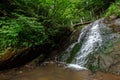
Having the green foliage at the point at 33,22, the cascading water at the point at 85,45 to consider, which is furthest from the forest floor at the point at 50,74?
the green foliage at the point at 33,22

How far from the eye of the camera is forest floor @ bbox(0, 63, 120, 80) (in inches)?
262

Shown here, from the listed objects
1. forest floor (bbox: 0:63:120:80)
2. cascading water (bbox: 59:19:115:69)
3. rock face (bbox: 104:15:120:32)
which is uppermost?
rock face (bbox: 104:15:120:32)

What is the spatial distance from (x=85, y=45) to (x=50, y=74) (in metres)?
3.04

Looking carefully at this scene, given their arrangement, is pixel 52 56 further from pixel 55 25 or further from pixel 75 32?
pixel 75 32

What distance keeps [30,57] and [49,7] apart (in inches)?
112

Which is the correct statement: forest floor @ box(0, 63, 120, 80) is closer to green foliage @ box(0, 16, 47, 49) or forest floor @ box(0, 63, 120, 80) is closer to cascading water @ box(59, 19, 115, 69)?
cascading water @ box(59, 19, 115, 69)

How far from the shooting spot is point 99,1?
20.5 m

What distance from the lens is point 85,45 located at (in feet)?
31.8

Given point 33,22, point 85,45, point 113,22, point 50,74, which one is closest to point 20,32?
point 33,22

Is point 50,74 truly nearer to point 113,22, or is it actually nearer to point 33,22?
point 33,22

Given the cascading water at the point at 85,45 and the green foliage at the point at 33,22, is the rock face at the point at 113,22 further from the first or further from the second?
the green foliage at the point at 33,22

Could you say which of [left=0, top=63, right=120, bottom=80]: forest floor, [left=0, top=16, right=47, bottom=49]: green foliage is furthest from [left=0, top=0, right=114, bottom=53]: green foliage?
[left=0, top=63, right=120, bottom=80]: forest floor

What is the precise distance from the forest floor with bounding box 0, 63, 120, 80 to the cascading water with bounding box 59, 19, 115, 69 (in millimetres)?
755

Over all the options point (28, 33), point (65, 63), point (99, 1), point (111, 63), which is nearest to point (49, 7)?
point (28, 33)
